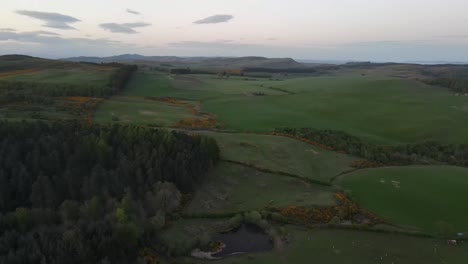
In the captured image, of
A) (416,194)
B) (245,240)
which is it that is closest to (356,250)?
(245,240)

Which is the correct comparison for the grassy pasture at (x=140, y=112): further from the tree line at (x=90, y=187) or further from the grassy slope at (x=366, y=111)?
the tree line at (x=90, y=187)

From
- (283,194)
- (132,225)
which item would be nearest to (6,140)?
(132,225)

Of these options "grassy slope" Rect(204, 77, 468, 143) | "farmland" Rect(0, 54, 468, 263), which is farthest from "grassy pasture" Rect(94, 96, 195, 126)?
"grassy slope" Rect(204, 77, 468, 143)

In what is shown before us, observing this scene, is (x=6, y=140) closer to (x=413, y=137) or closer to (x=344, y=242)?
(x=344, y=242)

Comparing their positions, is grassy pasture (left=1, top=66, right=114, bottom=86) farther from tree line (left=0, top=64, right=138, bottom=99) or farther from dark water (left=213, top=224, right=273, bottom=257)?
dark water (left=213, top=224, right=273, bottom=257)

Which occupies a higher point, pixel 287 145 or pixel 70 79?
pixel 70 79

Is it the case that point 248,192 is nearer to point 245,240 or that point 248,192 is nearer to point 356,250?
point 245,240

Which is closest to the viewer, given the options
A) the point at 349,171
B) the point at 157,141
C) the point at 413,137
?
the point at 157,141
